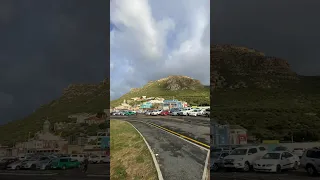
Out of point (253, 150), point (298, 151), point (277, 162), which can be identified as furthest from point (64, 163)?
point (298, 151)

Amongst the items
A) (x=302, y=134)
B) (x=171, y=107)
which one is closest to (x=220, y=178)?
(x=302, y=134)

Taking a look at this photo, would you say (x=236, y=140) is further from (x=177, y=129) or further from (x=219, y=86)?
(x=219, y=86)

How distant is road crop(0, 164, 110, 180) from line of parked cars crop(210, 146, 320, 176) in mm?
7825

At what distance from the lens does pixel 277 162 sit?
18.0 m

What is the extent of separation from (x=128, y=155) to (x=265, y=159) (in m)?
11.9

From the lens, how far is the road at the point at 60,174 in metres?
22.8

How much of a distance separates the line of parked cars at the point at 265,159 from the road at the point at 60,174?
25.7 ft

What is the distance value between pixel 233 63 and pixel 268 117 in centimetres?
824

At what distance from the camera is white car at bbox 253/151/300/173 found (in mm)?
17516

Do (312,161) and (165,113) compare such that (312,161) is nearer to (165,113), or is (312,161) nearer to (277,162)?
(277,162)

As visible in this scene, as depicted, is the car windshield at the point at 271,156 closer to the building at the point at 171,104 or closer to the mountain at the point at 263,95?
the mountain at the point at 263,95

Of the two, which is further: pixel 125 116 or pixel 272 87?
pixel 125 116

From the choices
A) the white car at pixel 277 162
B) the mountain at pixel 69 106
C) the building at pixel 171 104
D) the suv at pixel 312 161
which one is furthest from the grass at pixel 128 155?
the suv at pixel 312 161

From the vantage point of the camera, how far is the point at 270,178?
57.5 feet
